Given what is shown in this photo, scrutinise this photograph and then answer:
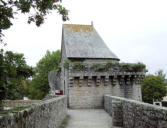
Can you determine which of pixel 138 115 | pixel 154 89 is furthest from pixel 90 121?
pixel 154 89

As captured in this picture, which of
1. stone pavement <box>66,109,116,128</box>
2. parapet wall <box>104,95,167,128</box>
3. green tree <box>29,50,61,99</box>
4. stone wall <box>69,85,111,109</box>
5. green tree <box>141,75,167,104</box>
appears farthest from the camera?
green tree <box>29,50,61,99</box>

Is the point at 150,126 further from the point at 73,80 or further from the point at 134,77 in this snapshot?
the point at 134,77

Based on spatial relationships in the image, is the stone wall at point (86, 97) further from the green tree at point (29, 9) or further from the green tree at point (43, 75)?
the green tree at point (43, 75)

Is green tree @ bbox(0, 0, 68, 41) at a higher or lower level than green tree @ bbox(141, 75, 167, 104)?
higher

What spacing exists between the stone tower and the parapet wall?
585 centimetres

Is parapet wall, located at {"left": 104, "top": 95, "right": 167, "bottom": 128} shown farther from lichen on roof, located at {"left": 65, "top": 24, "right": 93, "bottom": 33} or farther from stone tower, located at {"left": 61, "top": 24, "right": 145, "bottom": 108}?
lichen on roof, located at {"left": 65, "top": 24, "right": 93, "bottom": 33}

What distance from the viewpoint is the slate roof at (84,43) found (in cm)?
1498

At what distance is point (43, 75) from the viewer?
33.1 metres

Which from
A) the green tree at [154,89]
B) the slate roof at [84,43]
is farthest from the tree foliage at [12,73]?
the green tree at [154,89]

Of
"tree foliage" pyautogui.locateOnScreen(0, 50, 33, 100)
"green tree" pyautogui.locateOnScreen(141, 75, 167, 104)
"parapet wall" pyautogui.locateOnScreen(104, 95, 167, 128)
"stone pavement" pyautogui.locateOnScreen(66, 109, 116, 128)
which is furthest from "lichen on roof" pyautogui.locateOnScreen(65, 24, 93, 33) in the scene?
"green tree" pyautogui.locateOnScreen(141, 75, 167, 104)

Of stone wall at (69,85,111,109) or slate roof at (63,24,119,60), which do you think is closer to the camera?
stone wall at (69,85,111,109)

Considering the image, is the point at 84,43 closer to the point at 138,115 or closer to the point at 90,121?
the point at 90,121

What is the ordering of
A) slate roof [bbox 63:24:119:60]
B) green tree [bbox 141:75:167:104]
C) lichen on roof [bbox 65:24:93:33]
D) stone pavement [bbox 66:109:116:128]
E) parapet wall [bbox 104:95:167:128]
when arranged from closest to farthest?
1. parapet wall [bbox 104:95:167:128]
2. stone pavement [bbox 66:109:116:128]
3. slate roof [bbox 63:24:119:60]
4. lichen on roof [bbox 65:24:93:33]
5. green tree [bbox 141:75:167:104]

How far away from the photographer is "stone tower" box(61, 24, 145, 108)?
43.0ft
